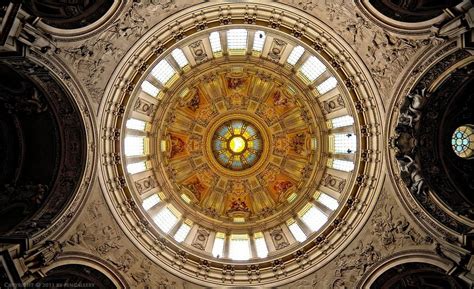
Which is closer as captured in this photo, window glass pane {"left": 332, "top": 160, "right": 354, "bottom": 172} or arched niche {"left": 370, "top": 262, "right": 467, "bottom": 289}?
arched niche {"left": 370, "top": 262, "right": 467, "bottom": 289}

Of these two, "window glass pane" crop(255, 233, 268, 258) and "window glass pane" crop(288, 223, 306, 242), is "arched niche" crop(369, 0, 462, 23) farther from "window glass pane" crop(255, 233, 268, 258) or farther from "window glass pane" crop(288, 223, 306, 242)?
"window glass pane" crop(255, 233, 268, 258)

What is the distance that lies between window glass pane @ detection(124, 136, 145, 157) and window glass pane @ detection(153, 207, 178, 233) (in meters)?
4.70

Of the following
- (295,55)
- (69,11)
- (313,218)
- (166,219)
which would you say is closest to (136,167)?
(166,219)

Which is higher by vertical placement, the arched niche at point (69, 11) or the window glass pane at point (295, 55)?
the window glass pane at point (295, 55)

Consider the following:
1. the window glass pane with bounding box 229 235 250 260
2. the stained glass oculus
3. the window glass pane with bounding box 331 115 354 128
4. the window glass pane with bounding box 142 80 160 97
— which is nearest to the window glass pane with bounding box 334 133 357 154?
the window glass pane with bounding box 331 115 354 128

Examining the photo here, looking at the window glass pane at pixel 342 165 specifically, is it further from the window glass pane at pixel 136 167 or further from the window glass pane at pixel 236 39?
the window glass pane at pixel 136 167

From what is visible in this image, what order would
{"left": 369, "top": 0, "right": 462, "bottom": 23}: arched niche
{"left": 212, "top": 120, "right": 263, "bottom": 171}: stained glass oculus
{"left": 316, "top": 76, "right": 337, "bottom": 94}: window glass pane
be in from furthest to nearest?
{"left": 212, "top": 120, "right": 263, "bottom": 171}: stained glass oculus, {"left": 316, "top": 76, "right": 337, "bottom": 94}: window glass pane, {"left": 369, "top": 0, "right": 462, "bottom": 23}: arched niche

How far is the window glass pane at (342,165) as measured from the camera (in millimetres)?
25028

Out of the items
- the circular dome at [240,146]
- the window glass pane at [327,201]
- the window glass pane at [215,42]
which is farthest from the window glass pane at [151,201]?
the window glass pane at [327,201]

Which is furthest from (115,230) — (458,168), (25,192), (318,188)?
(458,168)

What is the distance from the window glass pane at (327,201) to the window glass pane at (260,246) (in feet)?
17.5

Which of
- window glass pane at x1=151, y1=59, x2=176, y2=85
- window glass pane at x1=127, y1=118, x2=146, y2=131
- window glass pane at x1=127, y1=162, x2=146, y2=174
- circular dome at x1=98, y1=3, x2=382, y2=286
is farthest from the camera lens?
window glass pane at x1=127, y1=162, x2=146, y2=174

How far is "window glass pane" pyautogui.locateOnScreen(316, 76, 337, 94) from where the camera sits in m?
24.4

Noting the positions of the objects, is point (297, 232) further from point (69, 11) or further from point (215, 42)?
point (69, 11)
